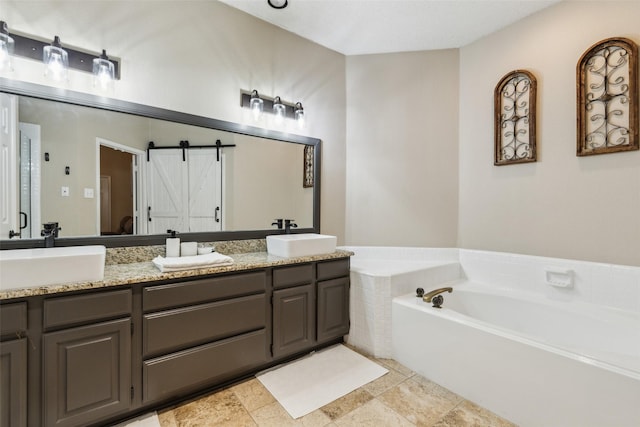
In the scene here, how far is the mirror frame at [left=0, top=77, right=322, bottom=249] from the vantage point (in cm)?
164

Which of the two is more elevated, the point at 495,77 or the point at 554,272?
the point at 495,77

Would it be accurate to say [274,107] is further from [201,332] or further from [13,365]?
[13,365]

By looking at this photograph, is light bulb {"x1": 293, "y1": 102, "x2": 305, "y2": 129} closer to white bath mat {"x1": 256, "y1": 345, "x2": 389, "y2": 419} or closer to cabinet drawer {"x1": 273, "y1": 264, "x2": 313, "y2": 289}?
cabinet drawer {"x1": 273, "y1": 264, "x2": 313, "y2": 289}

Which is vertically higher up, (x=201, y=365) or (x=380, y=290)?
(x=380, y=290)

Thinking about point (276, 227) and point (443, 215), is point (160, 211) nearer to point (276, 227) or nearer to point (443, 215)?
point (276, 227)

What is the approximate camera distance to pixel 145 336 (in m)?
1.61

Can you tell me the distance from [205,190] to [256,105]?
824 mm

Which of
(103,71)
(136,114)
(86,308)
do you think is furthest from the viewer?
(136,114)

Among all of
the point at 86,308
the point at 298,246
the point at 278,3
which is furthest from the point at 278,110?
the point at 86,308

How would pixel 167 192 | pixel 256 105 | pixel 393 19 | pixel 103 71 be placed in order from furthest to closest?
pixel 393 19
pixel 256 105
pixel 167 192
pixel 103 71

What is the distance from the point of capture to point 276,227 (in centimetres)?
262

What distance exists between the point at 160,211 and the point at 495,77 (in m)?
3.05

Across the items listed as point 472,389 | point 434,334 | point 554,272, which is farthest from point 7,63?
point 554,272

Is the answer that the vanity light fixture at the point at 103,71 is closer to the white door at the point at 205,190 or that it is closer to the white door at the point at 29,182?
the white door at the point at 29,182
